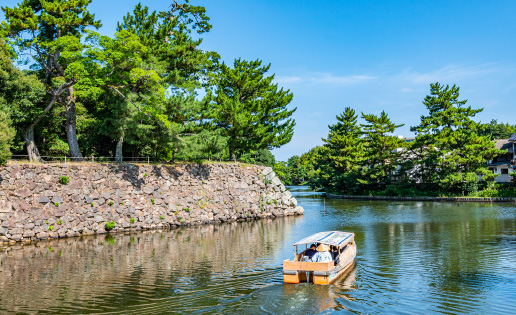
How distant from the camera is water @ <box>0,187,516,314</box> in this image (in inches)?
454

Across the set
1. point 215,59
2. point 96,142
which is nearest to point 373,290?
point 96,142

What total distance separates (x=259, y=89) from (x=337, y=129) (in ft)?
123

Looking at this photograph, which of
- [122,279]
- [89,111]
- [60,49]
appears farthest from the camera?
[89,111]

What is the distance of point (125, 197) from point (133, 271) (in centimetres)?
1349

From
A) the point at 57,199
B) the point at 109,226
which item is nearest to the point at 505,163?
the point at 109,226

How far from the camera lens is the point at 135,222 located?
2841 cm

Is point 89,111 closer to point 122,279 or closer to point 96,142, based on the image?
point 96,142

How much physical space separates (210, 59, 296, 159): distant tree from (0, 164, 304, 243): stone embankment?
366 cm

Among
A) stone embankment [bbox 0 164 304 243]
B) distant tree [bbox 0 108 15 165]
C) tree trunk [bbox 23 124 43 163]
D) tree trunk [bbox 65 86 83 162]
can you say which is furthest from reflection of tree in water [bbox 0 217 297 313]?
tree trunk [bbox 65 86 83 162]

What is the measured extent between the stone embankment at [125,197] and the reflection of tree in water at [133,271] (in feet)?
6.13

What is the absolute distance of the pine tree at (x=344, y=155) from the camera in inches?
2608

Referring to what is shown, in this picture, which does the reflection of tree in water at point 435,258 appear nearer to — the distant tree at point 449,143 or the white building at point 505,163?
the distant tree at point 449,143

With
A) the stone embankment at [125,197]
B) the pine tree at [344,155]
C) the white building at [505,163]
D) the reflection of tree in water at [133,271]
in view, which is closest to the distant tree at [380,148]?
the pine tree at [344,155]

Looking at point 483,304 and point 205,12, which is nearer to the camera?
point 483,304
